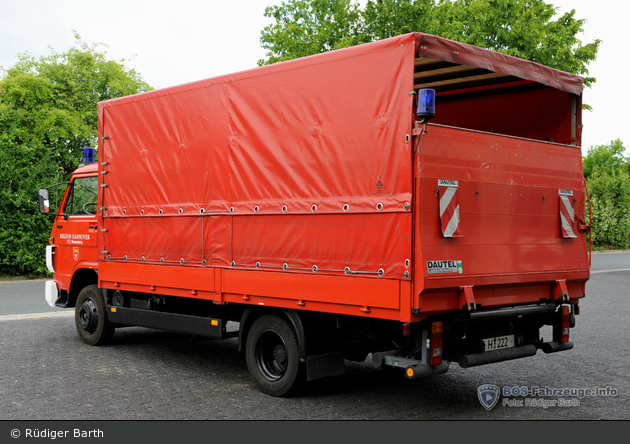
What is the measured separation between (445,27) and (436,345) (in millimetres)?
22700

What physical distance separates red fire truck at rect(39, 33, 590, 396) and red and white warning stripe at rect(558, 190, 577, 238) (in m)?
0.02

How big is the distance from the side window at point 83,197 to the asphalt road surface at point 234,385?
1.89 meters

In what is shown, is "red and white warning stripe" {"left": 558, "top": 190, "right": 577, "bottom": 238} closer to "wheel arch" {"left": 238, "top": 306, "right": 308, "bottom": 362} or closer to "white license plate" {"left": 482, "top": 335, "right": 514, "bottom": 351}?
"white license plate" {"left": 482, "top": 335, "right": 514, "bottom": 351}

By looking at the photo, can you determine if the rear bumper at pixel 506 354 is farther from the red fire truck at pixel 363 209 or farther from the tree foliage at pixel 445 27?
the tree foliage at pixel 445 27

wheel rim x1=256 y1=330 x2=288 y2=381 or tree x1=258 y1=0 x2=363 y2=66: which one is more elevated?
tree x1=258 y1=0 x2=363 y2=66

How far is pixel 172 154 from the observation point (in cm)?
747

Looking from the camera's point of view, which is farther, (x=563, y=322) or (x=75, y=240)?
(x=75, y=240)

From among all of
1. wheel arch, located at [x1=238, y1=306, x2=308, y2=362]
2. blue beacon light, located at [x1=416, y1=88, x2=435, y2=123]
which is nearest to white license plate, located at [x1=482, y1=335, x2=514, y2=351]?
wheel arch, located at [x1=238, y1=306, x2=308, y2=362]

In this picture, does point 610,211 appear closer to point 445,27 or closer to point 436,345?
point 445,27

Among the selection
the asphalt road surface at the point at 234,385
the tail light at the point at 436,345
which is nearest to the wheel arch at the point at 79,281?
the asphalt road surface at the point at 234,385

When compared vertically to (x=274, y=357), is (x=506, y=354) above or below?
above

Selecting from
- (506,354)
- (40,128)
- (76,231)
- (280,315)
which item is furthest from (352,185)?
(40,128)

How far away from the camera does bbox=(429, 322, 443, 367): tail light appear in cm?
526

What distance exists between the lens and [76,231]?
9.19m
